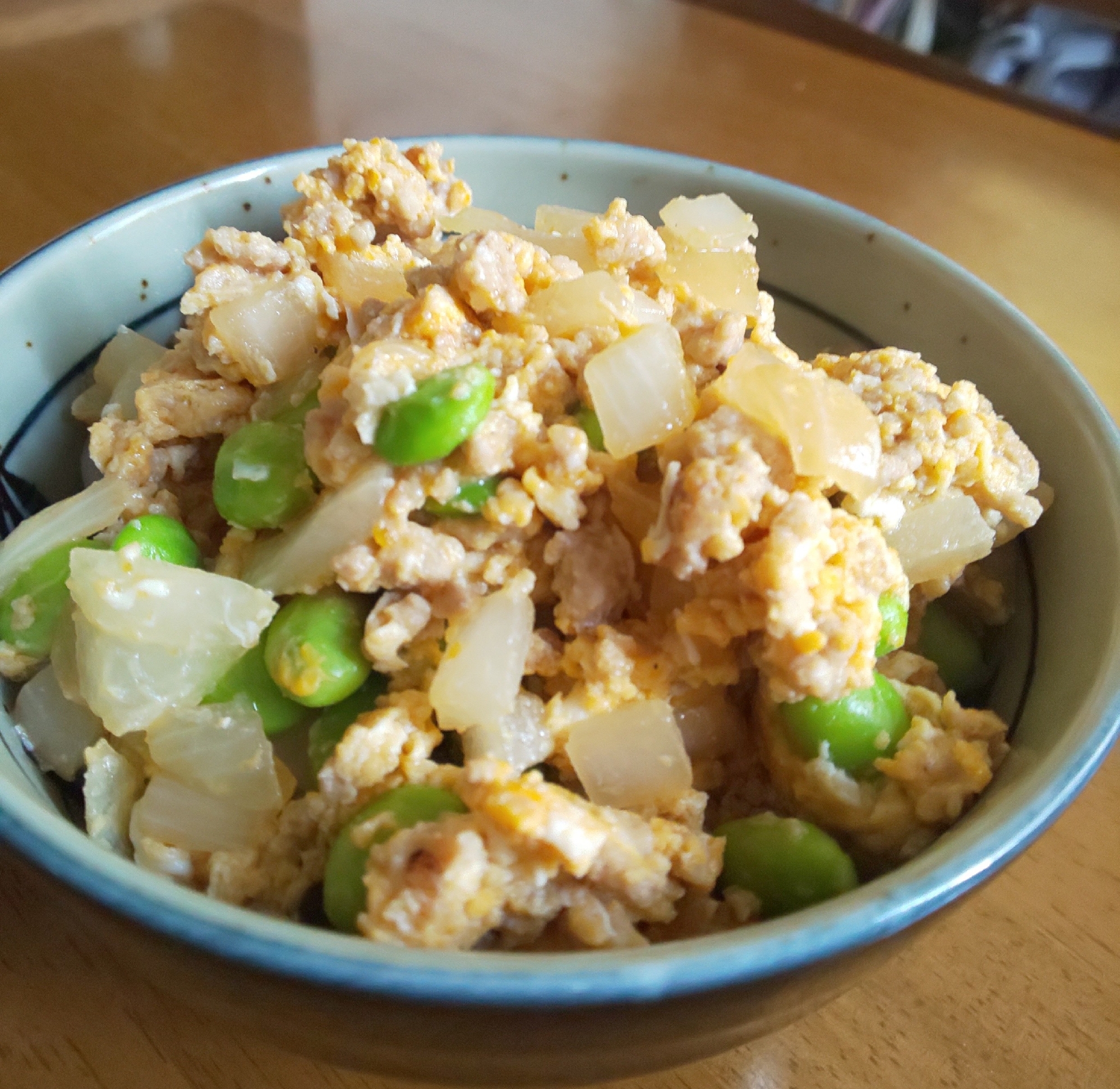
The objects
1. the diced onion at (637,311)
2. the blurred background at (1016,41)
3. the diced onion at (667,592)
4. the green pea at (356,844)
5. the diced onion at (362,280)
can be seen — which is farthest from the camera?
the blurred background at (1016,41)

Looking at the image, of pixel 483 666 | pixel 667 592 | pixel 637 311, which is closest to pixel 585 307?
pixel 637 311

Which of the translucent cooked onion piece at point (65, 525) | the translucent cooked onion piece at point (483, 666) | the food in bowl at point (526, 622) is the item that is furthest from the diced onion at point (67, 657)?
the translucent cooked onion piece at point (483, 666)

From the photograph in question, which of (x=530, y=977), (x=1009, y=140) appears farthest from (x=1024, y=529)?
(x=1009, y=140)

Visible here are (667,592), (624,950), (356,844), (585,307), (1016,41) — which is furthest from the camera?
(1016,41)

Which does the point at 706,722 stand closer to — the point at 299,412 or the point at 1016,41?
the point at 299,412

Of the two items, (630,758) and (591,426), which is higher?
(591,426)

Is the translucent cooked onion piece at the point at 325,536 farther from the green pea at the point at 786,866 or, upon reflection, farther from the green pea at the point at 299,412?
the green pea at the point at 786,866
